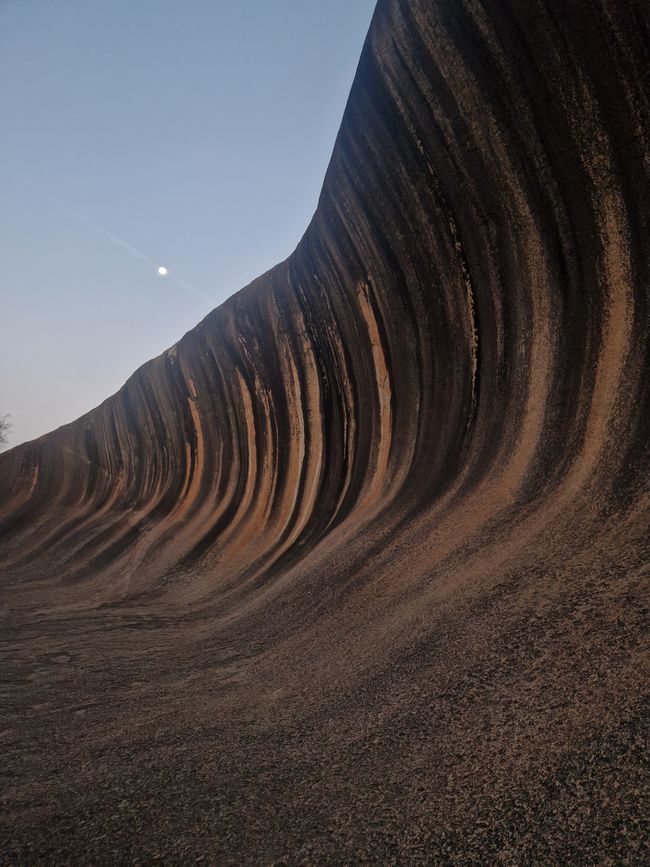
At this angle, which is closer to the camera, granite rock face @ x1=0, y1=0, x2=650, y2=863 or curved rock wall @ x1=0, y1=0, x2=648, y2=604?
granite rock face @ x1=0, y1=0, x2=650, y2=863

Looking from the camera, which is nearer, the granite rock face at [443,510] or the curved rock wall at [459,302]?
the granite rock face at [443,510]

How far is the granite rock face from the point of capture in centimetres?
105

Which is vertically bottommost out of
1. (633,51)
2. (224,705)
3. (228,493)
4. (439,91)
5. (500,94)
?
(224,705)

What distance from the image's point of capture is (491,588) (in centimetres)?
180

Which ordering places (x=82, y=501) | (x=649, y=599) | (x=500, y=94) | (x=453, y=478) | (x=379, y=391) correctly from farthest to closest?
1. (x=82, y=501)
2. (x=379, y=391)
3. (x=453, y=478)
4. (x=500, y=94)
5. (x=649, y=599)

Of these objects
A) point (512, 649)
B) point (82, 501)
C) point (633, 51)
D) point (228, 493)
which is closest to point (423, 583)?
point (512, 649)

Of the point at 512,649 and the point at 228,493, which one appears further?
the point at 228,493

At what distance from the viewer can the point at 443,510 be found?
2.69 meters

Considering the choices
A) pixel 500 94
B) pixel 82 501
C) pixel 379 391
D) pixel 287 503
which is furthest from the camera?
pixel 82 501

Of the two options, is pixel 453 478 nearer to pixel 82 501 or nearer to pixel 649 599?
pixel 649 599

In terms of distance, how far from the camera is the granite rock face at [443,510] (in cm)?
105

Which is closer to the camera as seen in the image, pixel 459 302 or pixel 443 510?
pixel 443 510

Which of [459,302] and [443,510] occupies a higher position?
[459,302]

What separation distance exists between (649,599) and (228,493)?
218 inches
